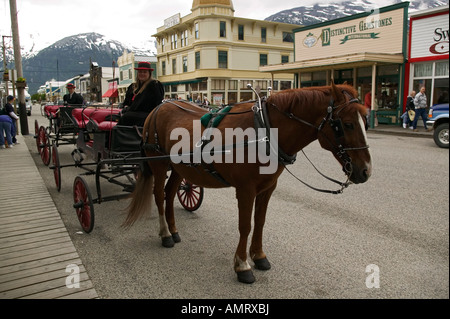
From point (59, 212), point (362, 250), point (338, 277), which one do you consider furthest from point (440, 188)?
point (59, 212)

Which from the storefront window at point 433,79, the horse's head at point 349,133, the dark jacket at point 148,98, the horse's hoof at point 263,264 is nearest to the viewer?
the horse's head at point 349,133

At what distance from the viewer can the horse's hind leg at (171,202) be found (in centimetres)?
451

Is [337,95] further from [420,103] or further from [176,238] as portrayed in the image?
[420,103]

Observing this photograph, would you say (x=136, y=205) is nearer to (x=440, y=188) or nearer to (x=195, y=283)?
(x=195, y=283)

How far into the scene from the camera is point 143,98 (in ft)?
18.0

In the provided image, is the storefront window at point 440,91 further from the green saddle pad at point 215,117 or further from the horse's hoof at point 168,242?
the horse's hoof at point 168,242

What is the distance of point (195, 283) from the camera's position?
3.38 meters

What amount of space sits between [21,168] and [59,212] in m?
4.45

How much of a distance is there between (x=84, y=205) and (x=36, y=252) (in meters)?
1.01

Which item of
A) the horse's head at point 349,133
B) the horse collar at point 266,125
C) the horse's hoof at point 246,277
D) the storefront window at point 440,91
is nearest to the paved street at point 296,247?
the horse's hoof at point 246,277

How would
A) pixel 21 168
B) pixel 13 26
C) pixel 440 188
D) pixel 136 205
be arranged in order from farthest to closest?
pixel 13 26 < pixel 21 168 < pixel 440 188 < pixel 136 205

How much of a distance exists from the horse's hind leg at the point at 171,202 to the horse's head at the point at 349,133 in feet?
7.75

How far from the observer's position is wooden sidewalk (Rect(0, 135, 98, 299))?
3232 millimetres

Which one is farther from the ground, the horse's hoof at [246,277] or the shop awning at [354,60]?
the shop awning at [354,60]
